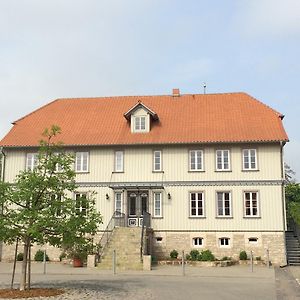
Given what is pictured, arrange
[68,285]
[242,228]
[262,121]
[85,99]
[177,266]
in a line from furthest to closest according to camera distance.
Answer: [85,99] → [262,121] → [242,228] → [177,266] → [68,285]

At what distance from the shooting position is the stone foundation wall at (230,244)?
29828mm

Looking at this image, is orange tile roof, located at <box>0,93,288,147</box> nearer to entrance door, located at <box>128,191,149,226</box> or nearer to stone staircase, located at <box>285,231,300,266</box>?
entrance door, located at <box>128,191,149,226</box>

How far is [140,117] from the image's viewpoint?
33125 mm

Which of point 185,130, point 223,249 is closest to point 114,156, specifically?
point 185,130

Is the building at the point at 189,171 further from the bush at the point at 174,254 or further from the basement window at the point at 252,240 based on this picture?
the bush at the point at 174,254

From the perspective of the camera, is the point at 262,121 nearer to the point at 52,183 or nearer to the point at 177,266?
the point at 177,266

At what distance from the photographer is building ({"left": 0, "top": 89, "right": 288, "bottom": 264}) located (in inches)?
1197

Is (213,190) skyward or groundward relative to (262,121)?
groundward

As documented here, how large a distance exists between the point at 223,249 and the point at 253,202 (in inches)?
147

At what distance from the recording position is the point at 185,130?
3241 cm

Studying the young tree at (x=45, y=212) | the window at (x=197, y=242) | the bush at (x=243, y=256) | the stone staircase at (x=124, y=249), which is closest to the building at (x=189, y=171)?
the window at (x=197, y=242)

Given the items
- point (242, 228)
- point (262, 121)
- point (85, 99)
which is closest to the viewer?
point (242, 228)

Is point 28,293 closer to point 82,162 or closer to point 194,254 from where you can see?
point 194,254

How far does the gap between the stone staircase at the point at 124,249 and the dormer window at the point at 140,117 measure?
7.50 m
